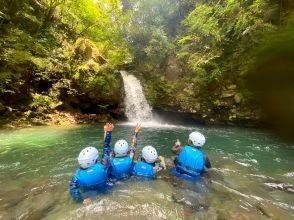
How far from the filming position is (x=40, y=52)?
1639 centimetres

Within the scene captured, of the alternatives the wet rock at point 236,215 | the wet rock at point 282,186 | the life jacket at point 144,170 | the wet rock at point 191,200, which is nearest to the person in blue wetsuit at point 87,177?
the life jacket at point 144,170

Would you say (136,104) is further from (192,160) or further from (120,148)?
(120,148)

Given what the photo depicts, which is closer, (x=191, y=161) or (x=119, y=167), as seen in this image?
(x=119, y=167)

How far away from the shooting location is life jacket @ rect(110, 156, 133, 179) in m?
6.03

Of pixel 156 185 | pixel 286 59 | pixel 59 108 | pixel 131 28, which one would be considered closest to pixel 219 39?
pixel 131 28

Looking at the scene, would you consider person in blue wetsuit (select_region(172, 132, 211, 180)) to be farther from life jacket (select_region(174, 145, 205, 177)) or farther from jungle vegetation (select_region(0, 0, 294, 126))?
jungle vegetation (select_region(0, 0, 294, 126))

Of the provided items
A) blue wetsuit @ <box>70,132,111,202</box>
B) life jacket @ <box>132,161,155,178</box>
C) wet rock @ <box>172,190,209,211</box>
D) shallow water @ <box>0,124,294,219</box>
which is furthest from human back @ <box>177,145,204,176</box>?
blue wetsuit @ <box>70,132,111,202</box>

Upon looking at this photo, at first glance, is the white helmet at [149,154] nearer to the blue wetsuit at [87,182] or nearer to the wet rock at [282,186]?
the blue wetsuit at [87,182]

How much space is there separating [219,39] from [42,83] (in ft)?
36.5

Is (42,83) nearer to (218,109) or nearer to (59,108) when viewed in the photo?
(59,108)

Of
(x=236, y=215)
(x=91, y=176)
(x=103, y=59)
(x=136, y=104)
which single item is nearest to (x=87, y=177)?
(x=91, y=176)

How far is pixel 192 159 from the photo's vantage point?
6391 mm

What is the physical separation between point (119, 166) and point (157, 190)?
97 centimetres

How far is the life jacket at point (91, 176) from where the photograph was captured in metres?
5.34
